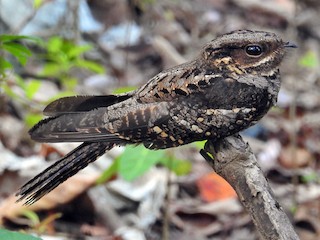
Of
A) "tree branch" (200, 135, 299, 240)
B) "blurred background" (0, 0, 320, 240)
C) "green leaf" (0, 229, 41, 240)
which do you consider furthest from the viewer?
"blurred background" (0, 0, 320, 240)

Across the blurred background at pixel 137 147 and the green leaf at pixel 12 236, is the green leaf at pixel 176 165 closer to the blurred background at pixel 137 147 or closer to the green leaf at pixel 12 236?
the blurred background at pixel 137 147

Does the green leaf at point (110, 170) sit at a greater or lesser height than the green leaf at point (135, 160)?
greater

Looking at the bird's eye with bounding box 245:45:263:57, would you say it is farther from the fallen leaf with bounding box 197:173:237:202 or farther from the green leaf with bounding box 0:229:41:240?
the fallen leaf with bounding box 197:173:237:202

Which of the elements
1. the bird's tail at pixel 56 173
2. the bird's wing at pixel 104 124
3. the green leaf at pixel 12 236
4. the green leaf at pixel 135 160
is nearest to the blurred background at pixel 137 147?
the green leaf at pixel 135 160

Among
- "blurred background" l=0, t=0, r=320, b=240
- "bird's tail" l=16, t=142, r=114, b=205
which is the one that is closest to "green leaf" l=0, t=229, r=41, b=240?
"bird's tail" l=16, t=142, r=114, b=205

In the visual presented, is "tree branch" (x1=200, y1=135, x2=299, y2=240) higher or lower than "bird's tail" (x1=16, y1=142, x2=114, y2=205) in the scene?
lower

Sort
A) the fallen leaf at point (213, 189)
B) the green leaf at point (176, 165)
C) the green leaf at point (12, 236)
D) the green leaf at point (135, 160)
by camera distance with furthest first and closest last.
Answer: the fallen leaf at point (213, 189) < the green leaf at point (176, 165) < the green leaf at point (135, 160) < the green leaf at point (12, 236)

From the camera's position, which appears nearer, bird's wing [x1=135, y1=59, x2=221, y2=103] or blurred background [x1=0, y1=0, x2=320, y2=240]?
bird's wing [x1=135, y1=59, x2=221, y2=103]

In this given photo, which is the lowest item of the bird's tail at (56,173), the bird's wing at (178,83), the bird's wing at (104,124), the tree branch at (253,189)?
the tree branch at (253,189)

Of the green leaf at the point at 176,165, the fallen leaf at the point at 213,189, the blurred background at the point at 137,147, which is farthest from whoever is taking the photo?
the fallen leaf at the point at 213,189

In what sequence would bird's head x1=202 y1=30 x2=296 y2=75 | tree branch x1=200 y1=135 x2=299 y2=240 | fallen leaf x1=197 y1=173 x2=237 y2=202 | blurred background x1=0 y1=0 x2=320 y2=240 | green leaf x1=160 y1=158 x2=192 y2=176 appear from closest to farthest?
tree branch x1=200 y1=135 x2=299 y2=240 < bird's head x1=202 y1=30 x2=296 y2=75 < green leaf x1=160 y1=158 x2=192 y2=176 < blurred background x1=0 y1=0 x2=320 y2=240 < fallen leaf x1=197 y1=173 x2=237 y2=202
